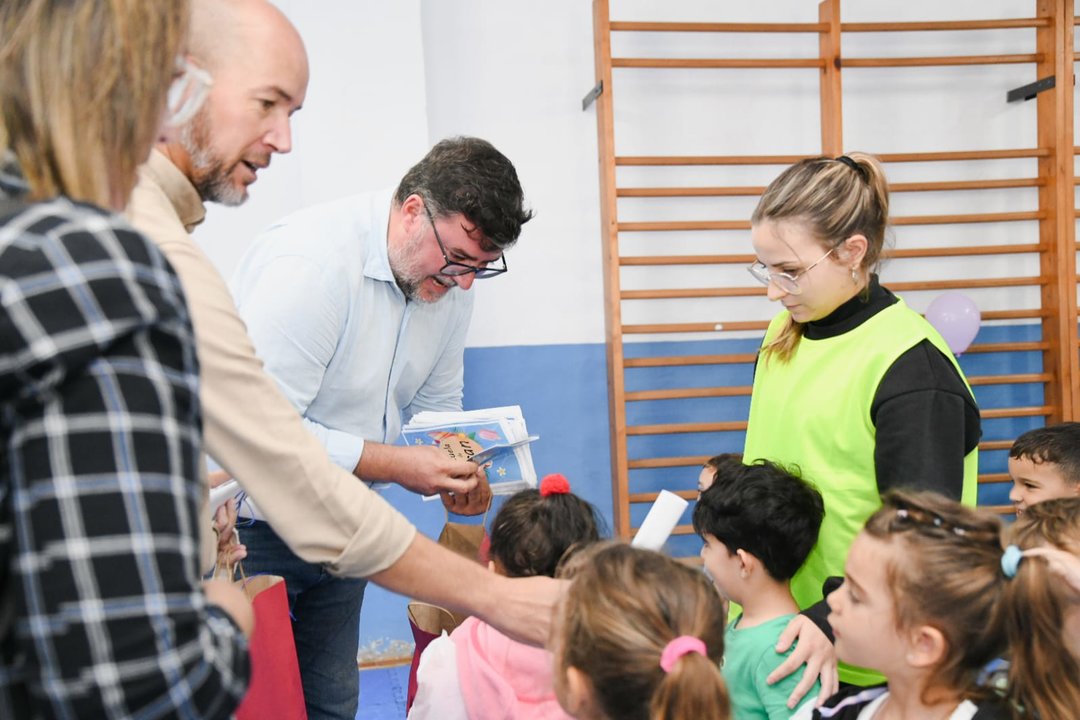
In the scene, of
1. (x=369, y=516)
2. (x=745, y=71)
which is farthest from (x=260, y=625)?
(x=745, y=71)

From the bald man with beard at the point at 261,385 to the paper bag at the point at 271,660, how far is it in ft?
2.43

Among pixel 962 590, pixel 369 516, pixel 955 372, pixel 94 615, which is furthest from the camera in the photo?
pixel 955 372

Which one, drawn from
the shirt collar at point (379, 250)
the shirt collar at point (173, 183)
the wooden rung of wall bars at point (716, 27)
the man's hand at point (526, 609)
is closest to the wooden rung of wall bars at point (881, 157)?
the wooden rung of wall bars at point (716, 27)

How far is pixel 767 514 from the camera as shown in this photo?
1.88 metres

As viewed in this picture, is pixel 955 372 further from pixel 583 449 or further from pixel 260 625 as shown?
pixel 583 449

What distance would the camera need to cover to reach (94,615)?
2.12ft

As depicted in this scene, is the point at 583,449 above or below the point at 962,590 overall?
below

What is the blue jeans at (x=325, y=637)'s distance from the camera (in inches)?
88.7

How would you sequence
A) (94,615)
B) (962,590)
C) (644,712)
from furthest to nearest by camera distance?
(962,590), (644,712), (94,615)

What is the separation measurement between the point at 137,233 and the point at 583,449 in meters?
3.42

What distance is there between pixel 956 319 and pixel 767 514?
243 centimetres

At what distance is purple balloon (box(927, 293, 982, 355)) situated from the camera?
3928mm

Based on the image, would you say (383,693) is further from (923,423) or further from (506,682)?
(923,423)

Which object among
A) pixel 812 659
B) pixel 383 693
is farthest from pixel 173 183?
pixel 383 693
